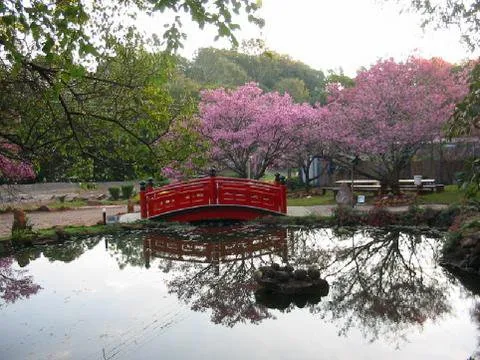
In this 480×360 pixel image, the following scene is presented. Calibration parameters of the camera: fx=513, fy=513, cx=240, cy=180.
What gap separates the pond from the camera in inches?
251

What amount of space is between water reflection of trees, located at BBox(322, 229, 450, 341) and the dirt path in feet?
30.3

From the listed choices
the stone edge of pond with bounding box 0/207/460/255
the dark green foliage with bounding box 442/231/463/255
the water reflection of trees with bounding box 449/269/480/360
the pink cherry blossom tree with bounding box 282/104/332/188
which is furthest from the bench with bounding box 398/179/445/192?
the water reflection of trees with bounding box 449/269/480/360

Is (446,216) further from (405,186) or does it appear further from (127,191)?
(127,191)

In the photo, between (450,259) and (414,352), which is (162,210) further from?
(414,352)

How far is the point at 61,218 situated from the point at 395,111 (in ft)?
42.2

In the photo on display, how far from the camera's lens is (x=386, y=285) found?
9164 millimetres

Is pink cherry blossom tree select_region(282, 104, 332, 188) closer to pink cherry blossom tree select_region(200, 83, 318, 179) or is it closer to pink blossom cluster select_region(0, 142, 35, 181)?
pink cherry blossom tree select_region(200, 83, 318, 179)

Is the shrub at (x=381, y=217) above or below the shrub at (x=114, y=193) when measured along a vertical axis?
below

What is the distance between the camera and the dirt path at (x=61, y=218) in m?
16.7

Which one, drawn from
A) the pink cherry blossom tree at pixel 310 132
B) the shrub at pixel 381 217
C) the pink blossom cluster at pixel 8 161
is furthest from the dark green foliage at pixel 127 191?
the shrub at pixel 381 217

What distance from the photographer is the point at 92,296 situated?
8.84 m

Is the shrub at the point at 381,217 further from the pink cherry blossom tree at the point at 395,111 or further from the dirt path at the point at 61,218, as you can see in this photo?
the dirt path at the point at 61,218

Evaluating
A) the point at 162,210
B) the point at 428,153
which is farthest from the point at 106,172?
the point at 428,153

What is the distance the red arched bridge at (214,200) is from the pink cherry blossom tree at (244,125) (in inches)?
150
